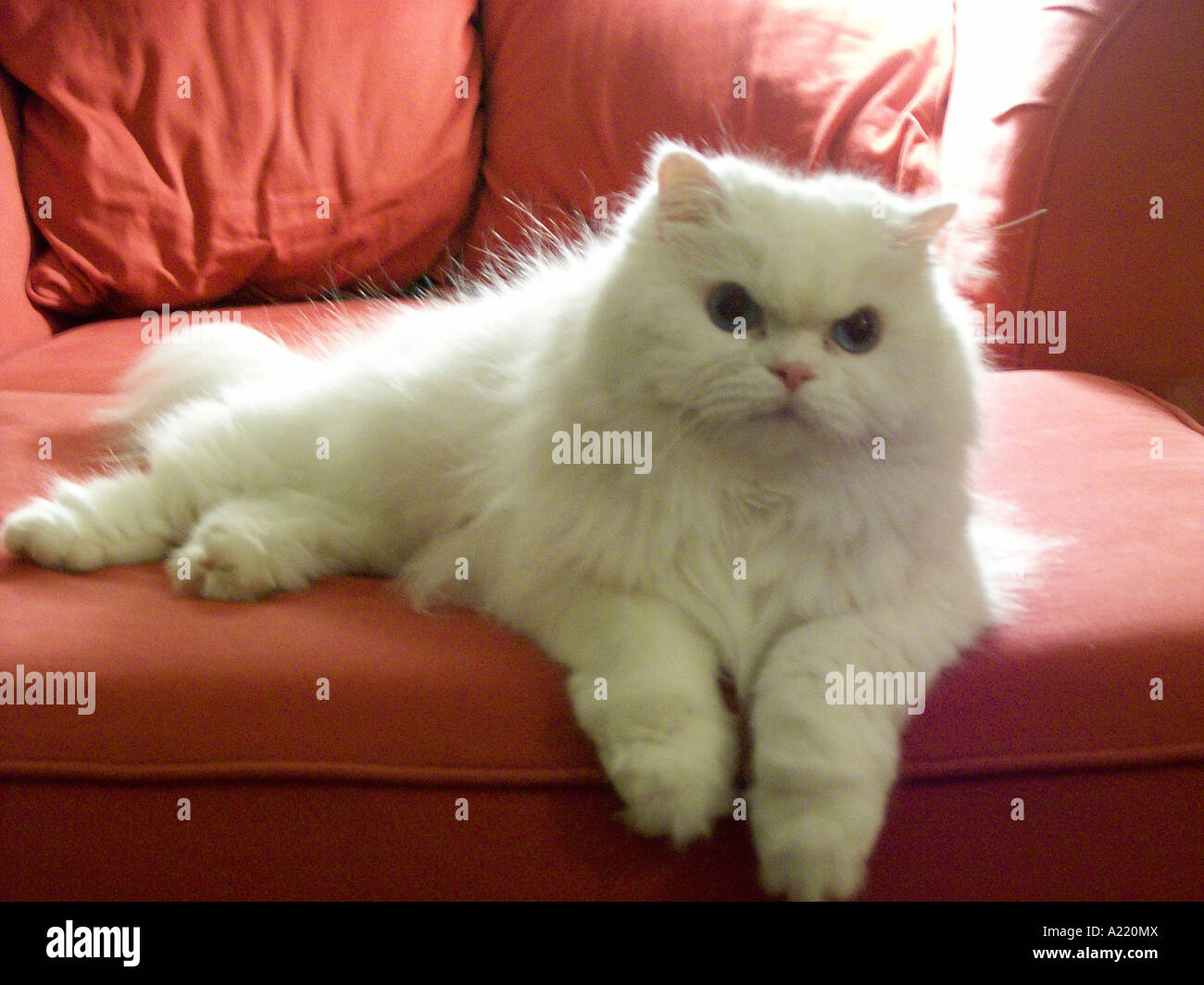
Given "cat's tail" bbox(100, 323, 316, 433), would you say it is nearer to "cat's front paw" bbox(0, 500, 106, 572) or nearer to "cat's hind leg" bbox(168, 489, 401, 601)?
"cat's hind leg" bbox(168, 489, 401, 601)

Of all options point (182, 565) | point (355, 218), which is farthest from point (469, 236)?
point (182, 565)

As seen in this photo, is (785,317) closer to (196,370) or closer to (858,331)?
(858,331)

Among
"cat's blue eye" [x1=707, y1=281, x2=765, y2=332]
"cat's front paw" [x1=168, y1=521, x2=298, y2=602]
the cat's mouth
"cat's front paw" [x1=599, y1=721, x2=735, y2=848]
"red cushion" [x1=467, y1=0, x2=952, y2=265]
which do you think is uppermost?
"red cushion" [x1=467, y1=0, x2=952, y2=265]

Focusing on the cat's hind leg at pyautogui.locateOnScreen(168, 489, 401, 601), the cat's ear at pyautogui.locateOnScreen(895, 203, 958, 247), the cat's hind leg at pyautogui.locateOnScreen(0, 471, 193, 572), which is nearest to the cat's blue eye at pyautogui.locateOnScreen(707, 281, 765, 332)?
the cat's ear at pyautogui.locateOnScreen(895, 203, 958, 247)

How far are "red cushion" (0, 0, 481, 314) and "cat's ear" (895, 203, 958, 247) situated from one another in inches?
52.9

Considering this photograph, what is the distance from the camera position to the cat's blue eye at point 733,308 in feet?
3.22

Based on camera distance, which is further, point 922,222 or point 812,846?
point 922,222

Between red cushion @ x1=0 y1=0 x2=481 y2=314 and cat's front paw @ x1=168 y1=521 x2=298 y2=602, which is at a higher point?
red cushion @ x1=0 y1=0 x2=481 y2=314

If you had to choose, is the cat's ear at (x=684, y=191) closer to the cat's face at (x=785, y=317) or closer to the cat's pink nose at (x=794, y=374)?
the cat's face at (x=785, y=317)

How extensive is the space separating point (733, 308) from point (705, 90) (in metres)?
1.18

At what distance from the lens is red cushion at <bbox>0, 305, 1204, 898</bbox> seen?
0.94 metres

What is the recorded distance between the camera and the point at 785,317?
965 mm

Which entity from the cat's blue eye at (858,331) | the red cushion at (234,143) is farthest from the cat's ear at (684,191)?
the red cushion at (234,143)

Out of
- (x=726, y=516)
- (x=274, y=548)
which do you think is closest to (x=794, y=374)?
(x=726, y=516)
